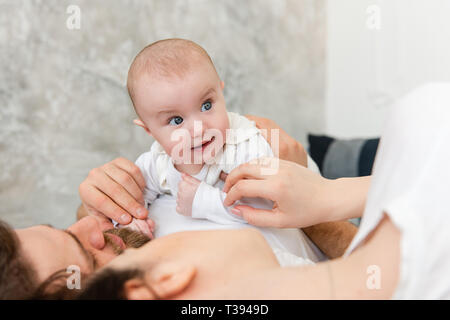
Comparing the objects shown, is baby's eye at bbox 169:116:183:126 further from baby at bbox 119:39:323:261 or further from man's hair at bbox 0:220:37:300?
man's hair at bbox 0:220:37:300

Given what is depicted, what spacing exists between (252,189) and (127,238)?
1.20 ft

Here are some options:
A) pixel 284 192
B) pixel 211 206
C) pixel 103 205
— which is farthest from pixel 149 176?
pixel 284 192

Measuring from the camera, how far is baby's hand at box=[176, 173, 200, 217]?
1171 mm

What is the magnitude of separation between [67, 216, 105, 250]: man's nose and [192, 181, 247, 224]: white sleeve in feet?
0.79

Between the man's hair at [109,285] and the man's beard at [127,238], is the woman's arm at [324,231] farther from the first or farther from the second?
the man's hair at [109,285]

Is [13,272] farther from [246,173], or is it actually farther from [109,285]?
[246,173]

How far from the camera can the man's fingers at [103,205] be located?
1246mm

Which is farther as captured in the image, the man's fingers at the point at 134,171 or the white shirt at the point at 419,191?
the man's fingers at the point at 134,171

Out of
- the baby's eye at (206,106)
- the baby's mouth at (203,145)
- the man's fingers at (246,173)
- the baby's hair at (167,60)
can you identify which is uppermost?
the baby's hair at (167,60)

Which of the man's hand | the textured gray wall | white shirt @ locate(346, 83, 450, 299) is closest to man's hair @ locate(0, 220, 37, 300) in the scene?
white shirt @ locate(346, 83, 450, 299)

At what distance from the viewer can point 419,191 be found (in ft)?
2.09

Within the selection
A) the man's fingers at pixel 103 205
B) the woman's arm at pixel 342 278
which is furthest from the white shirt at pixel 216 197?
the woman's arm at pixel 342 278

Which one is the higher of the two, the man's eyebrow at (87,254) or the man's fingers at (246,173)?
the man's fingers at (246,173)

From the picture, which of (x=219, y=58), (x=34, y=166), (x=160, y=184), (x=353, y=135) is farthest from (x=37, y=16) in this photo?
(x=353, y=135)
